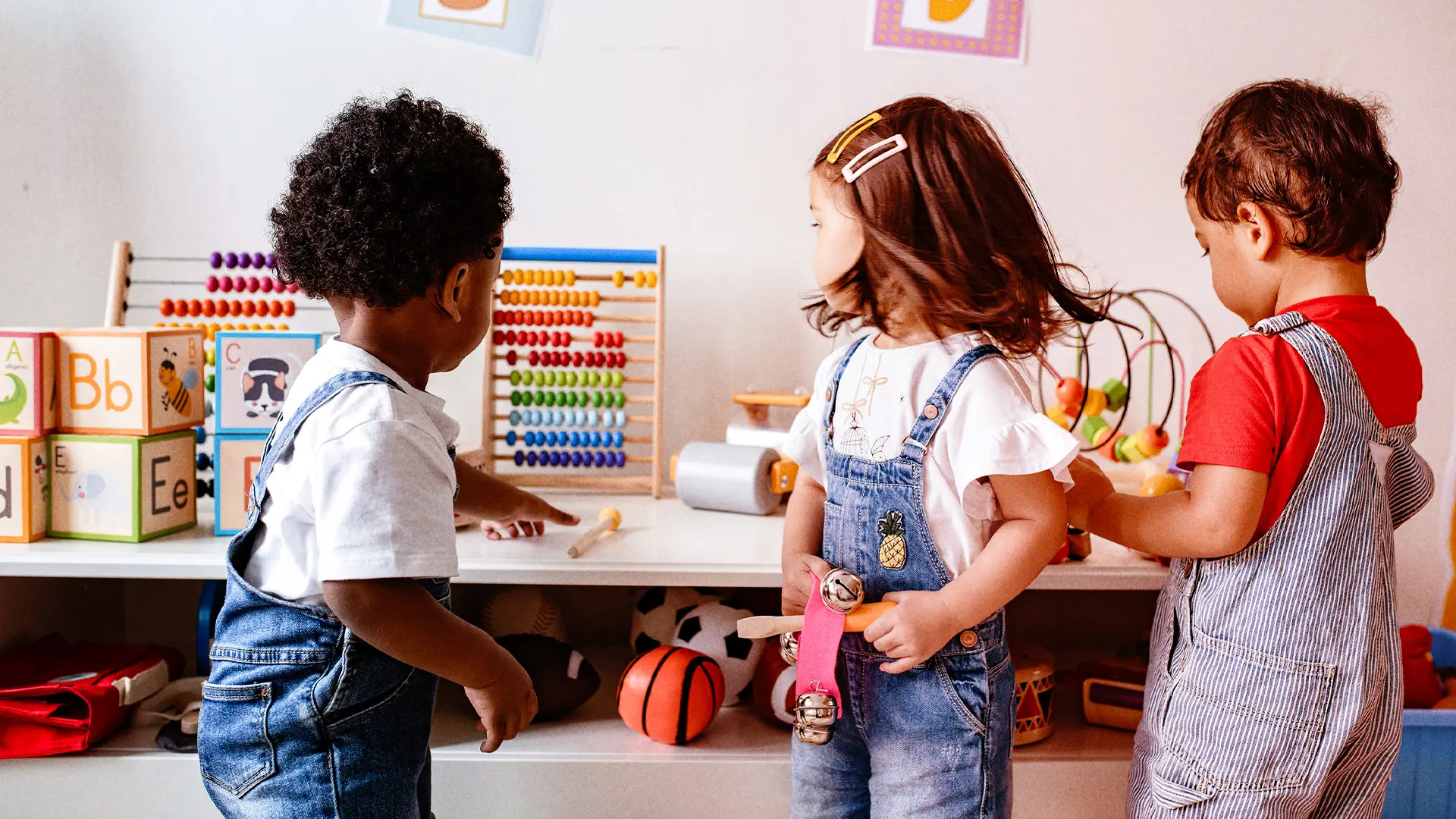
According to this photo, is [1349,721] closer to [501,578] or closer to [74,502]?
[501,578]

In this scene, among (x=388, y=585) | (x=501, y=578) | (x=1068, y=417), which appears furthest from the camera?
(x=1068, y=417)

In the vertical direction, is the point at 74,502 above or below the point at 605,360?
below

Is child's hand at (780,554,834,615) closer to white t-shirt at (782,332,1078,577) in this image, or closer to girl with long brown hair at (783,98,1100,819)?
girl with long brown hair at (783,98,1100,819)

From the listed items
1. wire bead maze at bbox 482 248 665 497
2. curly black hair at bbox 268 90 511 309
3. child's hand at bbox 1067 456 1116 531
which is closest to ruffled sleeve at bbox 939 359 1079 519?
child's hand at bbox 1067 456 1116 531

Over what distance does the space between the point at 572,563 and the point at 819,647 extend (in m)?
0.39

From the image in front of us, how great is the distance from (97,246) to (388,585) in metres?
1.28

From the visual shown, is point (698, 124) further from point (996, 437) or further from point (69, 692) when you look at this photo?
point (69, 692)

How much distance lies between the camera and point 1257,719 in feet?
3.10

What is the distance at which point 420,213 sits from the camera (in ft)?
2.90

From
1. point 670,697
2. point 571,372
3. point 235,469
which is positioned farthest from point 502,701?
point 571,372

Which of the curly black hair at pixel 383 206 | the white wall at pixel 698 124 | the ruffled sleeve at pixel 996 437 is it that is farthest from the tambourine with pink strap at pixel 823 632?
the white wall at pixel 698 124

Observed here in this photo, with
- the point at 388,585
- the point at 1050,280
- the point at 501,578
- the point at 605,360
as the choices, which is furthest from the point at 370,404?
the point at 605,360

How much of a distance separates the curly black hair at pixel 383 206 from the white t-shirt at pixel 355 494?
70 mm

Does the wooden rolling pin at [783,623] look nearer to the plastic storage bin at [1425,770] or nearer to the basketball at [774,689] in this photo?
the basketball at [774,689]
